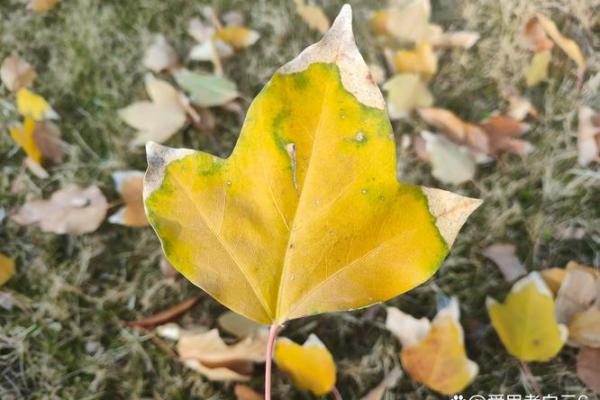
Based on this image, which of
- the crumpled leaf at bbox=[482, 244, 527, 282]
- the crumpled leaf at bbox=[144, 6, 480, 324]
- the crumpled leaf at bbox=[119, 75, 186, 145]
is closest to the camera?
the crumpled leaf at bbox=[144, 6, 480, 324]

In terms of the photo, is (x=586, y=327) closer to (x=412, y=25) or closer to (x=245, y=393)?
(x=245, y=393)

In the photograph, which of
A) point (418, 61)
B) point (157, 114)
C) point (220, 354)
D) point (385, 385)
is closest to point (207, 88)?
point (157, 114)

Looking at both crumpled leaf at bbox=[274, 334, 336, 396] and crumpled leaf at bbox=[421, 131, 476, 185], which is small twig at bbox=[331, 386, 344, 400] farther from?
crumpled leaf at bbox=[421, 131, 476, 185]

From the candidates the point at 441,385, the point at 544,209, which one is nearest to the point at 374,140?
the point at 441,385

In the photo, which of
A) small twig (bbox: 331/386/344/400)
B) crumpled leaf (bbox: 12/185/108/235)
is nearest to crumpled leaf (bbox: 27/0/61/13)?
crumpled leaf (bbox: 12/185/108/235)

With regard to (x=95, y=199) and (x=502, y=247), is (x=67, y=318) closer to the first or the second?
(x=95, y=199)
